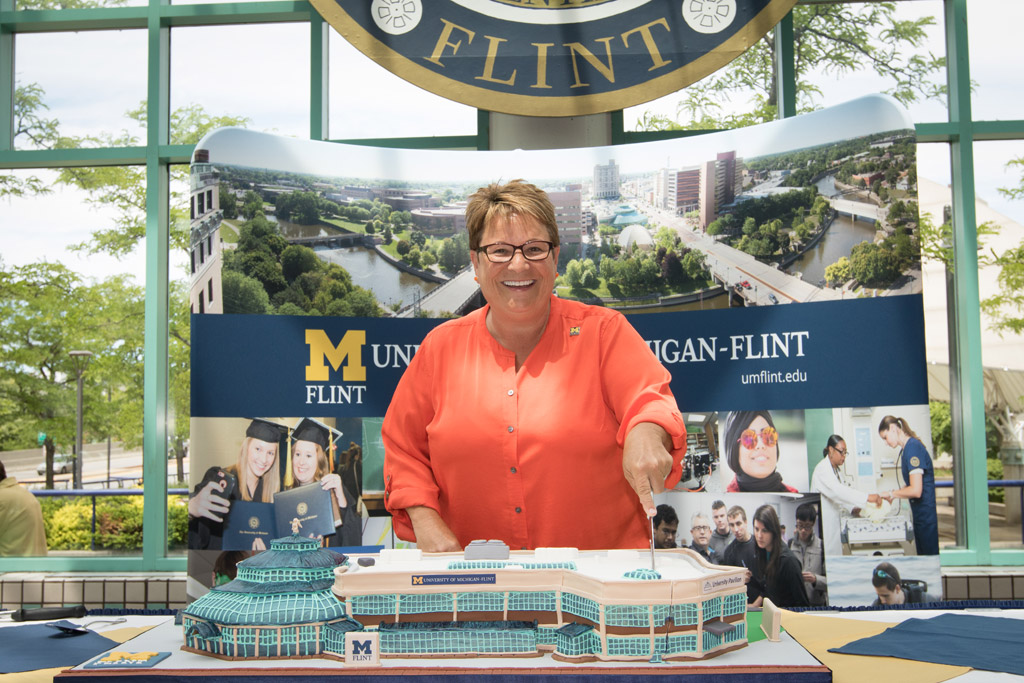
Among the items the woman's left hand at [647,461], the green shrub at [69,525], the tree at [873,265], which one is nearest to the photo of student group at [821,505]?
the tree at [873,265]

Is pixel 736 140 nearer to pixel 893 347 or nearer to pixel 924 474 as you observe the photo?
pixel 893 347

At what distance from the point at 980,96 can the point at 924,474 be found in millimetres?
2097

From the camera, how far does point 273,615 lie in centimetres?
144

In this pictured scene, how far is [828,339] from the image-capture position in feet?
10.0

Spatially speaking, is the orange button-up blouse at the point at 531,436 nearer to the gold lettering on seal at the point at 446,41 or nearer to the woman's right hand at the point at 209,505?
the woman's right hand at the point at 209,505

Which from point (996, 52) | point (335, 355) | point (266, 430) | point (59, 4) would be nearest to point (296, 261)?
point (335, 355)

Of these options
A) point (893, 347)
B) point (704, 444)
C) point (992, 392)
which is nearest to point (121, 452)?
point (704, 444)

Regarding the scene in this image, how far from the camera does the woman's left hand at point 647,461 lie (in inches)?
64.5

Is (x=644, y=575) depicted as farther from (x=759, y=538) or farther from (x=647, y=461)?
(x=759, y=538)

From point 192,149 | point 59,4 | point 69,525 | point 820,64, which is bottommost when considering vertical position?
point 69,525

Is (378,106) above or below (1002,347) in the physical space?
above

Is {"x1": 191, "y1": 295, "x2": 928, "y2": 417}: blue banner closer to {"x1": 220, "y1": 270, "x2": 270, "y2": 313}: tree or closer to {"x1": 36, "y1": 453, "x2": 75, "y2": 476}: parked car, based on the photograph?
{"x1": 220, "y1": 270, "x2": 270, "y2": 313}: tree

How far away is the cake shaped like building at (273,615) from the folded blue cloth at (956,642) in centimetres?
95

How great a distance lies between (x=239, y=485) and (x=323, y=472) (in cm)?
32
